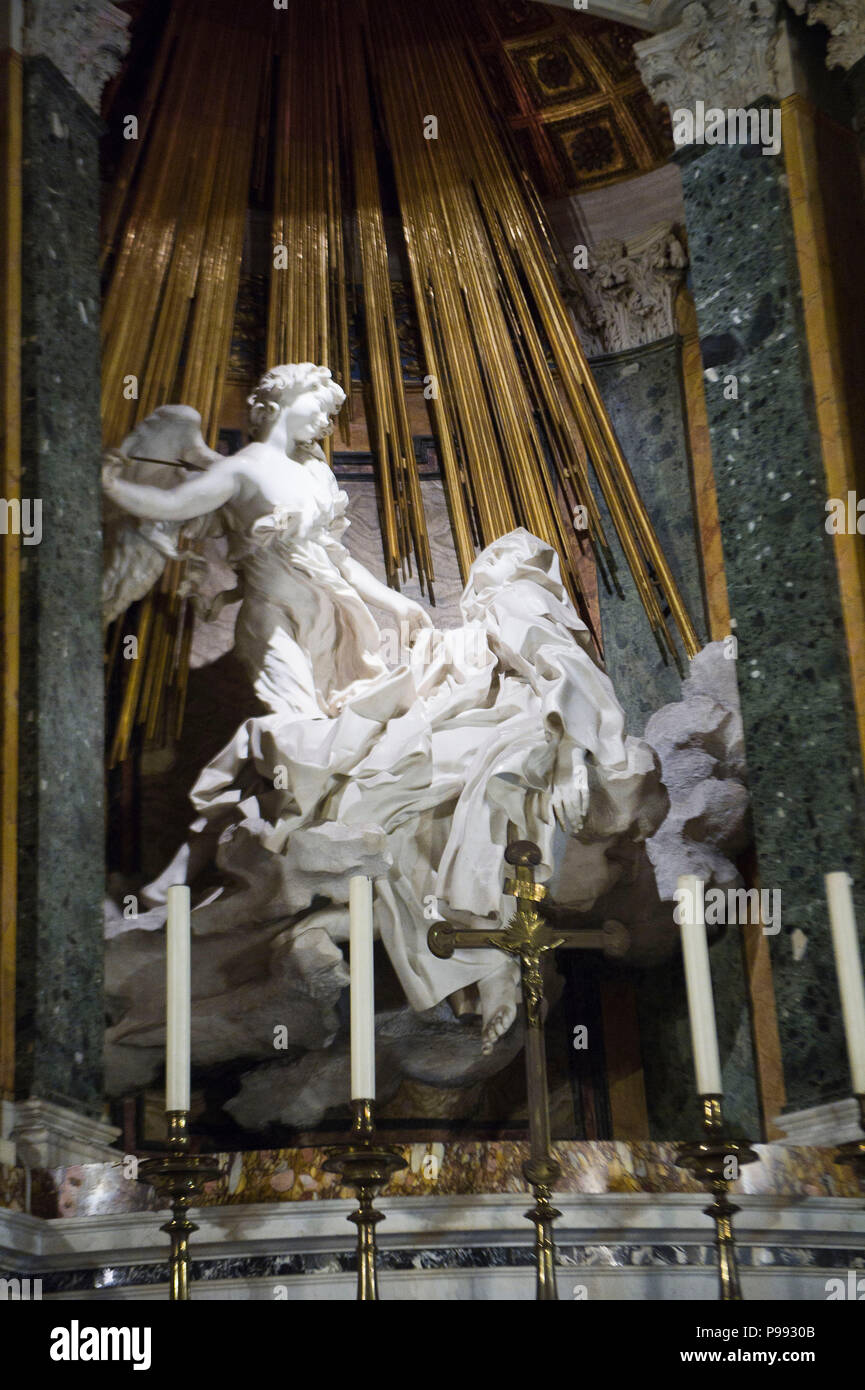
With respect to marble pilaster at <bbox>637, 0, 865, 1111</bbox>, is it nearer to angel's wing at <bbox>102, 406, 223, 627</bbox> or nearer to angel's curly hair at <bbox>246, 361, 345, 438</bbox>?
angel's curly hair at <bbox>246, 361, 345, 438</bbox>

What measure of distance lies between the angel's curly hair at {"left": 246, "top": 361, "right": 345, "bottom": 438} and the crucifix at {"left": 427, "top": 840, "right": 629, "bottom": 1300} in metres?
2.81

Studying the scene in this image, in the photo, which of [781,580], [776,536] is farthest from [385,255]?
[781,580]

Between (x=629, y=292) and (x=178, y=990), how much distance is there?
14.3 ft

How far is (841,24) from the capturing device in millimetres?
6742

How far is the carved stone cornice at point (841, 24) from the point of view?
6.70 meters

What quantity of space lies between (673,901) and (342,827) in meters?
1.18

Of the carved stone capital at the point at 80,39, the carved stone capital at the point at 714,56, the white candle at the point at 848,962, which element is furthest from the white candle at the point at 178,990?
the carved stone capital at the point at 714,56

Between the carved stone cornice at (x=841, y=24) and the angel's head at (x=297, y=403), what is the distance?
2076 mm

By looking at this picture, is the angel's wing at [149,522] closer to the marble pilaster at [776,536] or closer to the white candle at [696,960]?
the marble pilaster at [776,536]

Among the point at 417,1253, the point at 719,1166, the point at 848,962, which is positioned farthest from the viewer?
the point at 417,1253

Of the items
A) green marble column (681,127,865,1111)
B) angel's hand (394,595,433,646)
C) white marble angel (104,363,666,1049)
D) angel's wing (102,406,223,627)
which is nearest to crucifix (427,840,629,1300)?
white marble angel (104,363,666,1049)

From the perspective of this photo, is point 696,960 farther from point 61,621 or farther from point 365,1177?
point 61,621

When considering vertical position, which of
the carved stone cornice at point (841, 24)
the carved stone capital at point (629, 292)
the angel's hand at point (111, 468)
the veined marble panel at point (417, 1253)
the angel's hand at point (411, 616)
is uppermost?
the carved stone cornice at point (841, 24)
